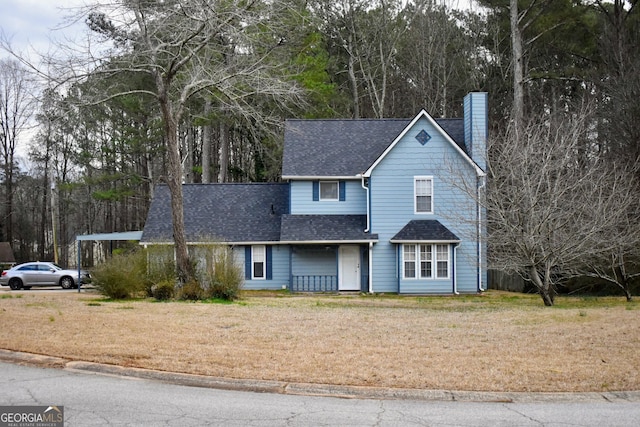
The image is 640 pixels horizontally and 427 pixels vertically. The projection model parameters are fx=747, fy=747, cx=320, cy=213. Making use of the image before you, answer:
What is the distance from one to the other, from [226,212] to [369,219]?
702 cm

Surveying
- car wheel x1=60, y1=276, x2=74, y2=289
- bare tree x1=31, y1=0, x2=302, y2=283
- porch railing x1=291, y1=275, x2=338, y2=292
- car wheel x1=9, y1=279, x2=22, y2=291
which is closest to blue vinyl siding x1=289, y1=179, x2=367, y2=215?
porch railing x1=291, y1=275, x2=338, y2=292

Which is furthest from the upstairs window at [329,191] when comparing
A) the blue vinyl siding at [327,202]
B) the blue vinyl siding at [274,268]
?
the blue vinyl siding at [274,268]

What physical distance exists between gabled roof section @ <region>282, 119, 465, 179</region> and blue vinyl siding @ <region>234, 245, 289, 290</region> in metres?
3.40

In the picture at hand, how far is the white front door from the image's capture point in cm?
3194

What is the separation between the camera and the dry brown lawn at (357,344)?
9.75 metres

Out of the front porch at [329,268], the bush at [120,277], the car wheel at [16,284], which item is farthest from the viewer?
the car wheel at [16,284]

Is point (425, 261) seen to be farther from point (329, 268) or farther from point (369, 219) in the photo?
point (329, 268)

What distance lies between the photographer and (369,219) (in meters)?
31.4

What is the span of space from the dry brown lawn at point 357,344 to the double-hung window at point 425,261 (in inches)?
494

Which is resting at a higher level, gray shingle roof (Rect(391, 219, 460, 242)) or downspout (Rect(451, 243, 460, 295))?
gray shingle roof (Rect(391, 219, 460, 242))

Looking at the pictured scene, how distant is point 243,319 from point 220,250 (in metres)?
7.63

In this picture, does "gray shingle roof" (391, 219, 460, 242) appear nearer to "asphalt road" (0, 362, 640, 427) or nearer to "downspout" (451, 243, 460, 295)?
"downspout" (451, 243, 460, 295)

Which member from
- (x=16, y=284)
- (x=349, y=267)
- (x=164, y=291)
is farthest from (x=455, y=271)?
(x=16, y=284)

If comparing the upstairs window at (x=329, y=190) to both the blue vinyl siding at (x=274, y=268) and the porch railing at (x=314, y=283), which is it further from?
the porch railing at (x=314, y=283)
